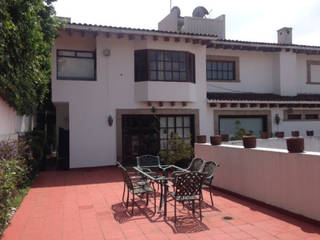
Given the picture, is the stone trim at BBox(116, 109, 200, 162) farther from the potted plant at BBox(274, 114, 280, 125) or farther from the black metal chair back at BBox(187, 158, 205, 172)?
the black metal chair back at BBox(187, 158, 205, 172)

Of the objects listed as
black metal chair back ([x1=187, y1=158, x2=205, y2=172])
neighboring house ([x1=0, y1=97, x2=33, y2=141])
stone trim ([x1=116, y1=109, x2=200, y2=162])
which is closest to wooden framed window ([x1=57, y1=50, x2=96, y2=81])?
stone trim ([x1=116, y1=109, x2=200, y2=162])

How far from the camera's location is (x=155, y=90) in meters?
12.5

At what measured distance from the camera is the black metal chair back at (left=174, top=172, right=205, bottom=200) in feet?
17.1

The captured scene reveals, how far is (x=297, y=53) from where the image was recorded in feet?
53.4

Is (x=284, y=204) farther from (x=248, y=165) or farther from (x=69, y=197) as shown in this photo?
(x=69, y=197)

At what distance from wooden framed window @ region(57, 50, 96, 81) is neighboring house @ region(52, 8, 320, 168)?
0.04 meters

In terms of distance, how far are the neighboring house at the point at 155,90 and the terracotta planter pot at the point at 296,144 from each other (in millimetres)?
7201

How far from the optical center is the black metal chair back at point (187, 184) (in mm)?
5211

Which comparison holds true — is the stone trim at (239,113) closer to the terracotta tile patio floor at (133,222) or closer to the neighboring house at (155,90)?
the neighboring house at (155,90)

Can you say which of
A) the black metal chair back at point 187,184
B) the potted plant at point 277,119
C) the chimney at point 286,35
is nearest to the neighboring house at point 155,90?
the potted plant at point 277,119

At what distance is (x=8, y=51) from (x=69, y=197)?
13.1 ft

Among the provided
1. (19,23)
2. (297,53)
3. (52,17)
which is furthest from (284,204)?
(297,53)

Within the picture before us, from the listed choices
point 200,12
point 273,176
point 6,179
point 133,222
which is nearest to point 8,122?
point 6,179

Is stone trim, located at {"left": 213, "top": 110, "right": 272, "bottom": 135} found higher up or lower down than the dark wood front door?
higher up
